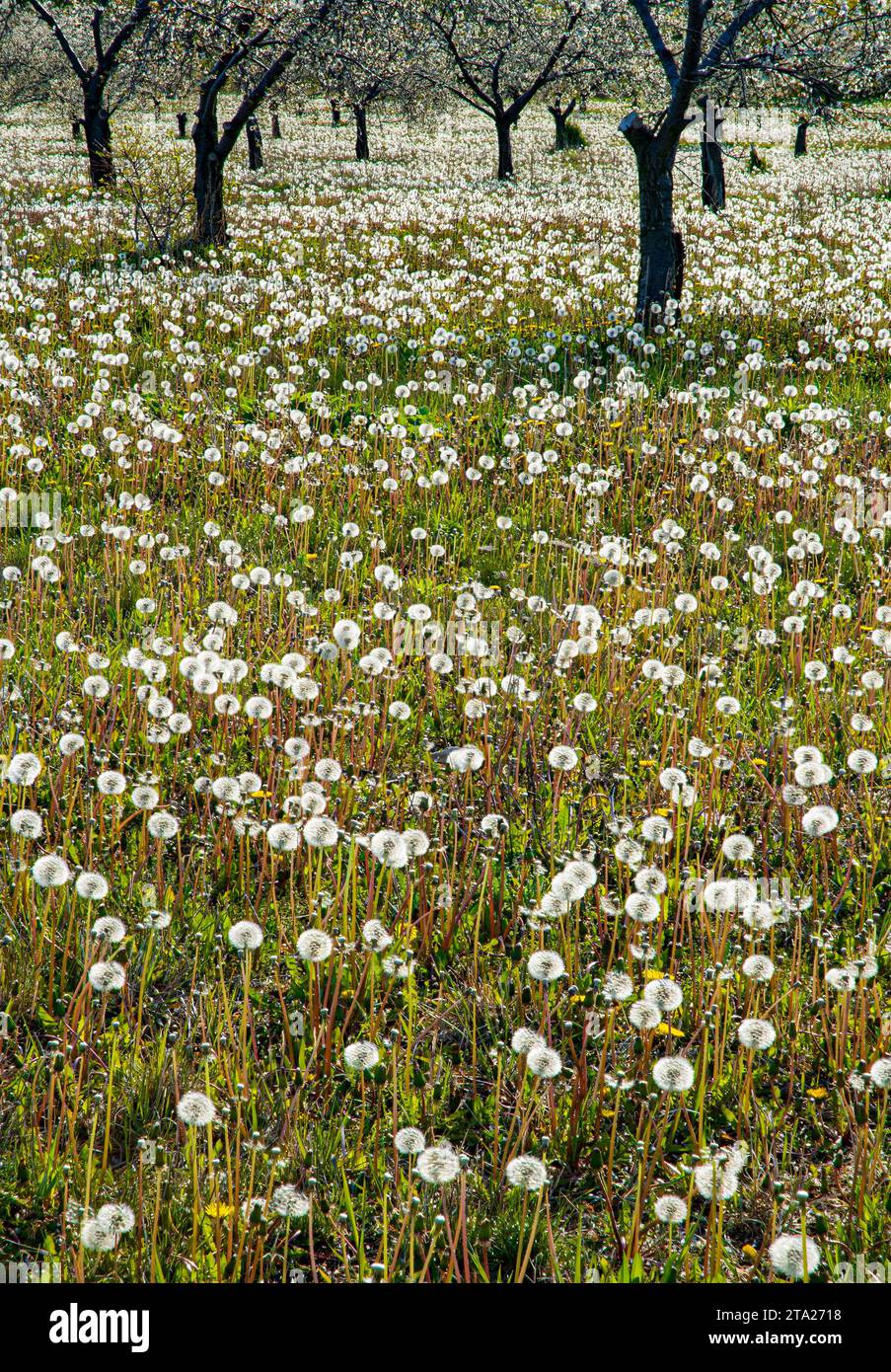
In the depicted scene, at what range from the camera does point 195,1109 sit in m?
2.05

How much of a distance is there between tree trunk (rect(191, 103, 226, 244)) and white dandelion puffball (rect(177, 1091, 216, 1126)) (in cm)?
1513

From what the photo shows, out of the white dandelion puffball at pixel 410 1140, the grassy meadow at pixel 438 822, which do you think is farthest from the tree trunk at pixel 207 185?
the white dandelion puffball at pixel 410 1140

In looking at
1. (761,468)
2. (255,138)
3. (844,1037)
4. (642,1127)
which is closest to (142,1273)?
(642,1127)

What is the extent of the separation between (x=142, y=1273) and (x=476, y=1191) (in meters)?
0.71

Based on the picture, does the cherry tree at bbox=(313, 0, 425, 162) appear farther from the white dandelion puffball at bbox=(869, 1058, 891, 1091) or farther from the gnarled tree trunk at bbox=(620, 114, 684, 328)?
the white dandelion puffball at bbox=(869, 1058, 891, 1091)

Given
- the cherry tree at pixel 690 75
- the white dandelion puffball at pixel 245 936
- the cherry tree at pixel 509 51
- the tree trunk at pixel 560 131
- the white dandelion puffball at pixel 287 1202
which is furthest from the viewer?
the tree trunk at pixel 560 131

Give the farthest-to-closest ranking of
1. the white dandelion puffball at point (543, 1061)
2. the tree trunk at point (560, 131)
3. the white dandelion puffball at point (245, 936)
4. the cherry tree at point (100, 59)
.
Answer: the tree trunk at point (560, 131) < the cherry tree at point (100, 59) < the white dandelion puffball at point (245, 936) < the white dandelion puffball at point (543, 1061)

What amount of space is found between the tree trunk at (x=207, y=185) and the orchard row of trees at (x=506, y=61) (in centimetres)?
2

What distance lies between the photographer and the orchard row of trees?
1040 cm

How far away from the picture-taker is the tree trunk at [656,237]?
1073cm

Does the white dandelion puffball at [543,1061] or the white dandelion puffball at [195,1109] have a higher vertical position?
the white dandelion puffball at [543,1061]

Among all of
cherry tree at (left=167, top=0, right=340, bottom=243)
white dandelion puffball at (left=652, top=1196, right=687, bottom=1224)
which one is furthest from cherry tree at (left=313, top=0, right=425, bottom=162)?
white dandelion puffball at (left=652, top=1196, right=687, bottom=1224)

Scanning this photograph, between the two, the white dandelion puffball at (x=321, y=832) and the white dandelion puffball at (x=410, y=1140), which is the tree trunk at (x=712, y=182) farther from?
the white dandelion puffball at (x=410, y=1140)

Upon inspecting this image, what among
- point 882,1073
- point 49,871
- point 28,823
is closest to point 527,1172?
point 882,1073
